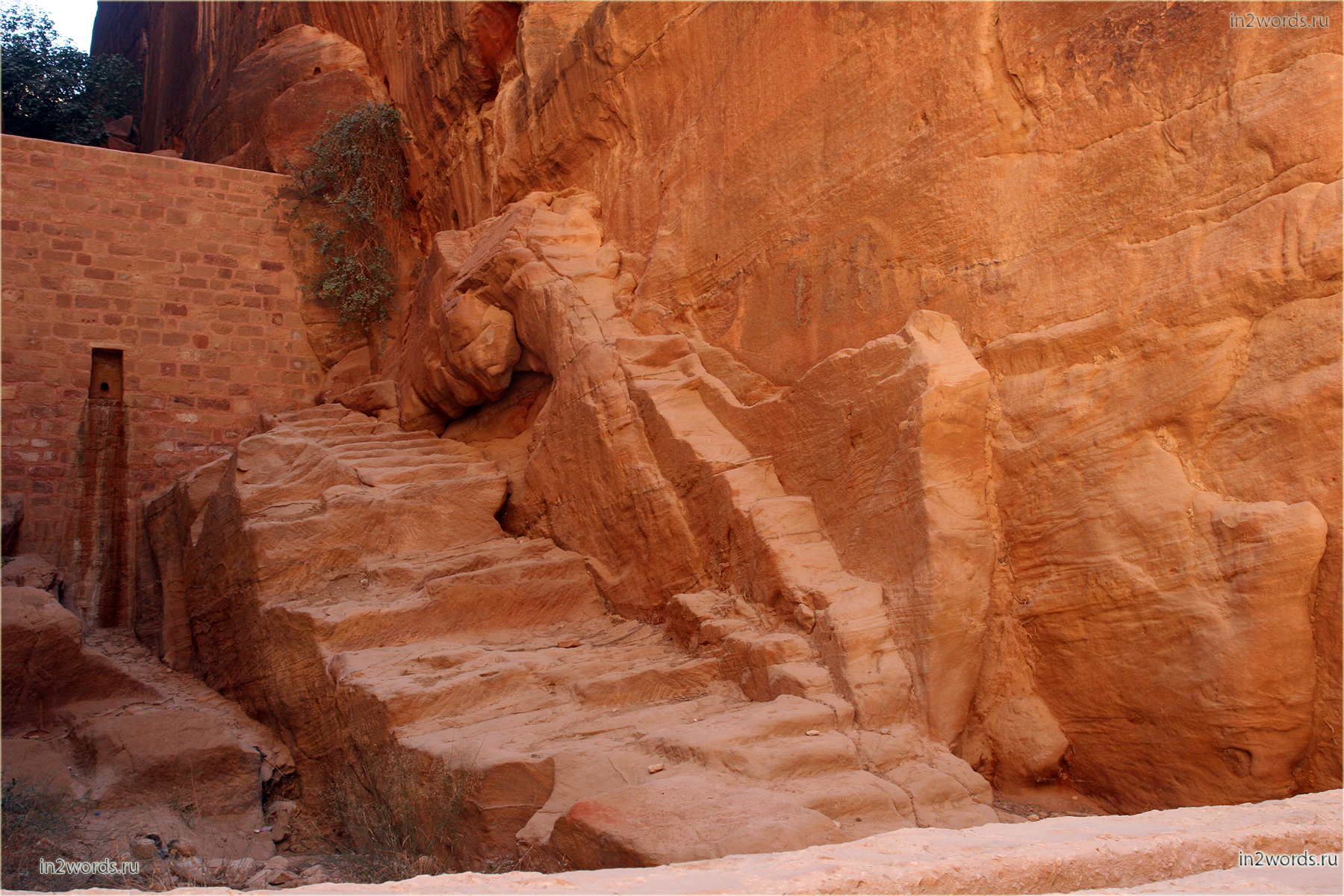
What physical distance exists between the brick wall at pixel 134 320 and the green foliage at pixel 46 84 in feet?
13.0

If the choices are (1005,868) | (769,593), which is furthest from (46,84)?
(1005,868)

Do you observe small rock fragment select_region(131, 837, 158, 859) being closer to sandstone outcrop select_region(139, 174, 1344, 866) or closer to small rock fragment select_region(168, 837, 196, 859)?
small rock fragment select_region(168, 837, 196, 859)

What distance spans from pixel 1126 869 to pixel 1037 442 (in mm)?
2667

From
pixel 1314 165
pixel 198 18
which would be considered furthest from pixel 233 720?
pixel 198 18

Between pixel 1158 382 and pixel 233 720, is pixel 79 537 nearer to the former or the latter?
pixel 233 720

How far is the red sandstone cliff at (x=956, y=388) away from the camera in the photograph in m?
4.41

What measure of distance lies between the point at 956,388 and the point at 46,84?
14.7 m

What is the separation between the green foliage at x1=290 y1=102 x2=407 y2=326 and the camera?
1210 cm

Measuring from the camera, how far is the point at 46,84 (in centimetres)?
1462

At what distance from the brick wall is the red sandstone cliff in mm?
3590

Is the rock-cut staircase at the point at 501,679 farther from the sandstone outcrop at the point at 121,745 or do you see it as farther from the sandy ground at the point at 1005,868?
the sandy ground at the point at 1005,868

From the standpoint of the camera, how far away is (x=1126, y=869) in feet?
9.20

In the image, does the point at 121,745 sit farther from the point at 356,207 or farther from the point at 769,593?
the point at 356,207

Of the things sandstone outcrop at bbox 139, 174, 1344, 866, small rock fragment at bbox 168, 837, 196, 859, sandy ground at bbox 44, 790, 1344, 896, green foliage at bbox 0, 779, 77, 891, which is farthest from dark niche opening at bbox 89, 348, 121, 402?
sandy ground at bbox 44, 790, 1344, 896
